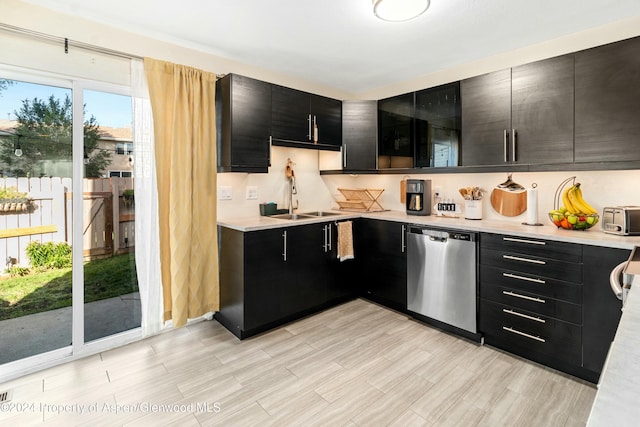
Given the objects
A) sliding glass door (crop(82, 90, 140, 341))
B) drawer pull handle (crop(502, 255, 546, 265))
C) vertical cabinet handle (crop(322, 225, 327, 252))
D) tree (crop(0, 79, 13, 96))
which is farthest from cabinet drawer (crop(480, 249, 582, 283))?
tree (crop(0, 79, 13, 96))

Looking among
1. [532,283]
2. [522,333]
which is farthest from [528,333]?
[532,283]

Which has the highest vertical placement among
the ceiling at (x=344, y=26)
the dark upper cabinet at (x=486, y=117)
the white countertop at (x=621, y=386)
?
the ceiling at (x=344, y=26)

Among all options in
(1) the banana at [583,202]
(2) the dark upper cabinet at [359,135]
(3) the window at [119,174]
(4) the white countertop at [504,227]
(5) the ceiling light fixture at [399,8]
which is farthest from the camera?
(2) the dark upper cabinet at [359,135]

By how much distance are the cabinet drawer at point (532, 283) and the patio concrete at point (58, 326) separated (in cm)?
296

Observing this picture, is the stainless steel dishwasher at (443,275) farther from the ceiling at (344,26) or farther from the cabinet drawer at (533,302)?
the ceiling at (344,26)

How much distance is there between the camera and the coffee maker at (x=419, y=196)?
3.35 meters

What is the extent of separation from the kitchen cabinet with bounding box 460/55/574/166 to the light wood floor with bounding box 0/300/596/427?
161cm

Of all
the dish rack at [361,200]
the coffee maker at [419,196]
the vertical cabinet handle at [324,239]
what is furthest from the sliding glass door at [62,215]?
the coffee maker at [419,196]

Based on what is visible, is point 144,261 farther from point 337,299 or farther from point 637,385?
point 637,385

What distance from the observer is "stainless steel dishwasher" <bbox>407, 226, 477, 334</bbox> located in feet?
8.78

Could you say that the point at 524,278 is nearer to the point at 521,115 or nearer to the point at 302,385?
the point at 521,115

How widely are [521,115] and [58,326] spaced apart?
13.1 ft

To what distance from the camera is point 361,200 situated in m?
3.88

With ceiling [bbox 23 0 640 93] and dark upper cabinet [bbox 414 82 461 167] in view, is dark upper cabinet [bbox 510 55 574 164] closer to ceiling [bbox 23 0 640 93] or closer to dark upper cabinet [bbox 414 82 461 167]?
ceiling [bbox 23 0 640 93]
